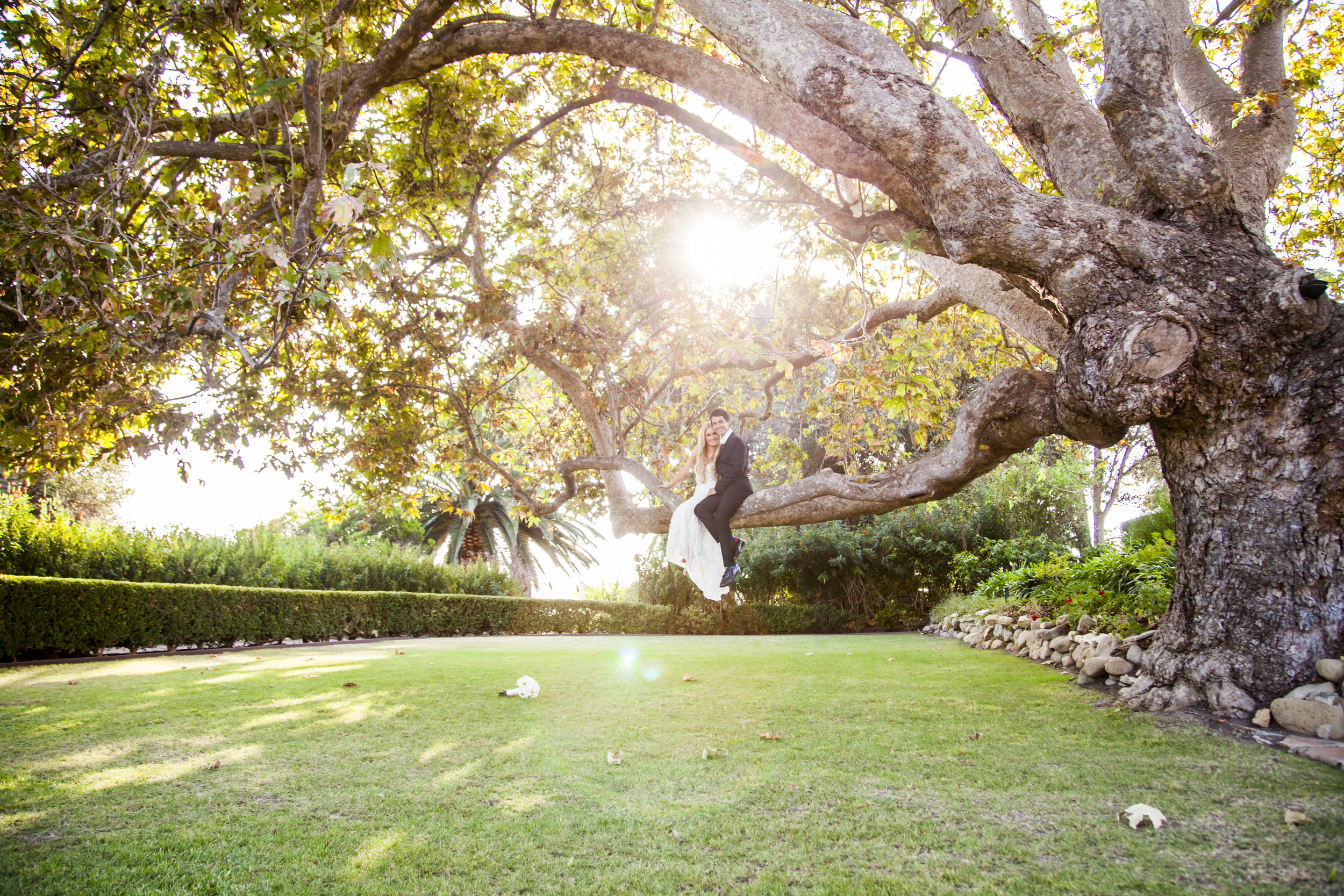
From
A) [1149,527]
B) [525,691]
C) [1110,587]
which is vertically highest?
[1149,527]

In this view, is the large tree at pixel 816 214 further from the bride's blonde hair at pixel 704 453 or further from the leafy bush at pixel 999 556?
the leafy bush at pixel 999 556

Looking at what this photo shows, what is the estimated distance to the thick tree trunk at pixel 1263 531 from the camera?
169 inches

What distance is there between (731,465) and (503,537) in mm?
22520

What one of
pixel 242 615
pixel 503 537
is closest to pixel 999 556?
pixel 242 615

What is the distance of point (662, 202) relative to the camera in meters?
9.02

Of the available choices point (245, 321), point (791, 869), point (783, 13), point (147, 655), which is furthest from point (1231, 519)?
point (147, 655)

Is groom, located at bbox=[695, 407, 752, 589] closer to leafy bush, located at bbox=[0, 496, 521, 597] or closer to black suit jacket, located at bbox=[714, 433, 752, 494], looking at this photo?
black suit jacket, located at bbox=[714, 433, 752, 494]

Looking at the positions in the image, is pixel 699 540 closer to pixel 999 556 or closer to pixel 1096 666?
pixel 1096 666

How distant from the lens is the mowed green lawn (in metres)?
2.43

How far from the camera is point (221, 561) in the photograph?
1427 cm

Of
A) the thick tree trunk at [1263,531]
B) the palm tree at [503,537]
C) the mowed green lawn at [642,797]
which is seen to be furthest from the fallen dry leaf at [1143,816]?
the palm tree at [503,537]

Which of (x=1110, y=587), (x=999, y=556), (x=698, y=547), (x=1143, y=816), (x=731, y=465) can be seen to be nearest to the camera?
(x=1143, y=816)

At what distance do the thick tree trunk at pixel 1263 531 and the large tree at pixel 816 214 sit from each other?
2 centimetres

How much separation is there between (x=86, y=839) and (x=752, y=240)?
29.8ft
